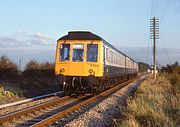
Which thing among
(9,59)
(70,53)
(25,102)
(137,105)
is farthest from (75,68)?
(9,59)

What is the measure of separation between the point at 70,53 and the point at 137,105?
7.51m

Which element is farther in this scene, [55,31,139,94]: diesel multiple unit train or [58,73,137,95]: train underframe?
[55,31,139,94]: diesel multiple unit train

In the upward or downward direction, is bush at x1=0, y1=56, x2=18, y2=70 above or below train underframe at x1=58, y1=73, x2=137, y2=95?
above

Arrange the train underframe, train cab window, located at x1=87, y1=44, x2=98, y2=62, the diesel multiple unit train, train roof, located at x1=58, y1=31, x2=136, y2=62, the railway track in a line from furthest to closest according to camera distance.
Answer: train roof, located at x1=58, y1=31, x2=136, y2=62 < train cab window, located at x1=87, y1=44, x2=98, y2=62 < the diesel multiple unit train < the train underframe < the railway track

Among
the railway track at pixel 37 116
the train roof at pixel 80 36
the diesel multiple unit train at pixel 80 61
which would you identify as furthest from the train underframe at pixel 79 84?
the railway track at pixel 37 116

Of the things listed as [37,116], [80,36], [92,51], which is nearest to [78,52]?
[92,51]

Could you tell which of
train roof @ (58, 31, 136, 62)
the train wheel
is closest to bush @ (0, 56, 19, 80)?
the train wheel

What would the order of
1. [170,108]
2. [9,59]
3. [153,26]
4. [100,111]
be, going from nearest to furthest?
[170,108], [100,111], [9,59], [153,26]

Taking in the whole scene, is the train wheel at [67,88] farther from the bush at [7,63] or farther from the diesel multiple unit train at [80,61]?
the bush at [7,63]

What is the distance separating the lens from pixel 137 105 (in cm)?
1175

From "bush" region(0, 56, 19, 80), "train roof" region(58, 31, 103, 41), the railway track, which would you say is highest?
"train roof" region(58, 31, 103, 41)

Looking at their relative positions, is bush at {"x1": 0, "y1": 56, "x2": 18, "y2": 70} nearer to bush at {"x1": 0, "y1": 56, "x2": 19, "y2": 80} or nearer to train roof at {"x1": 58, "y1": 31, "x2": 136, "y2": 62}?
bush at {"x1": 0, "y1": 56, "x2": 19, "y2": 80}

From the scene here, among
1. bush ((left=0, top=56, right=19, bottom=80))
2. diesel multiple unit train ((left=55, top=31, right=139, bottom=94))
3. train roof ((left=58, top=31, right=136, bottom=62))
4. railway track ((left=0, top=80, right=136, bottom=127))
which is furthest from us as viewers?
bush ((left=0, top=56, right=19, bottom=80))

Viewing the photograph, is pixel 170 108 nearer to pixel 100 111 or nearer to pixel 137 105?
pixel 137 105
